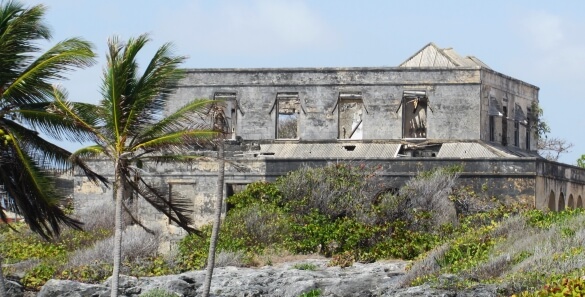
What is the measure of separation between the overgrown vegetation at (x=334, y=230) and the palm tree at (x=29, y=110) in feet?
20.2

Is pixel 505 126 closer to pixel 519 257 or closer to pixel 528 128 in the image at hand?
pixel 528 128

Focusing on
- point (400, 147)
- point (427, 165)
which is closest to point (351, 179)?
point (427, 165)

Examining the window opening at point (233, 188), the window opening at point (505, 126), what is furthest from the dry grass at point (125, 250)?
the window opening at point (505, 126)

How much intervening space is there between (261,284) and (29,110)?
676 cm

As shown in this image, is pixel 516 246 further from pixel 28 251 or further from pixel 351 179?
pixel 28 251

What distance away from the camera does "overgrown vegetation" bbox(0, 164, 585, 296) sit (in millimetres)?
29531

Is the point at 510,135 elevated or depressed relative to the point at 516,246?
elevated

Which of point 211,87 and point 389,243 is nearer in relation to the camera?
point 389,243

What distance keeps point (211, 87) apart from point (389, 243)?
12122 mm

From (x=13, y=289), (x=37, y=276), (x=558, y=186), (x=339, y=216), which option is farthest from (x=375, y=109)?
(x=13, y=289)

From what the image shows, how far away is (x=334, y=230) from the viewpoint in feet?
111

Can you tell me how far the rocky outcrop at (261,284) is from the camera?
26.8m

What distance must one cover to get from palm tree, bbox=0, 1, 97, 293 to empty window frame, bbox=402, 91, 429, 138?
19.3 metres

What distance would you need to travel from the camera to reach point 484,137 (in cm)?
4228
